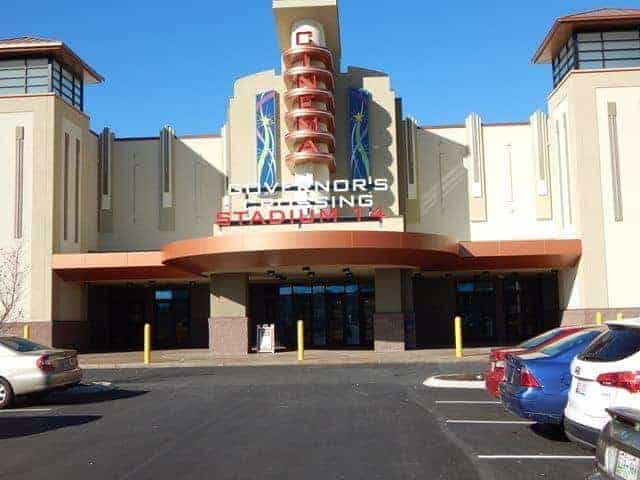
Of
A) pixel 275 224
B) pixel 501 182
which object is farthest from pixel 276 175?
pixel 501 182

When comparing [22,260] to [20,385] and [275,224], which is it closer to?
[275,224]

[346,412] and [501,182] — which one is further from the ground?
[501,182]

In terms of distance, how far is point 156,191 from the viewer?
122ft

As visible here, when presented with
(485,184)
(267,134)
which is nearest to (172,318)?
(267,134)

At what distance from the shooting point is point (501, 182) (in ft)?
118

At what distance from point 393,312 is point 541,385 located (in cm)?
1948

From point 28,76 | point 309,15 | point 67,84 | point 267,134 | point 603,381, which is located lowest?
point 603,381

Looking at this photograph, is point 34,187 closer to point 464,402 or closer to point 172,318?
point 172,318

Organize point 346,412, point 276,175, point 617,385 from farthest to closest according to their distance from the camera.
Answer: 1. point 276,175
2. point 346,412
3. point 617,385

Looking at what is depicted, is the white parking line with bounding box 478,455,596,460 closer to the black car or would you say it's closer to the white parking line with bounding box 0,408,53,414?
the black car

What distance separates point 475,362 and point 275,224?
9.78 meters

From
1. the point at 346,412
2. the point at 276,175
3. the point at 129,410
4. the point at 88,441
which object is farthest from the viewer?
the point at 276,175

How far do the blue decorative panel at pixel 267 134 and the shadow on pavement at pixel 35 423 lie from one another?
72.6ft

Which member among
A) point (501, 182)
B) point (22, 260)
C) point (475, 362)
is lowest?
point (475, 362)
